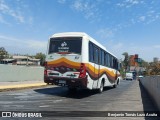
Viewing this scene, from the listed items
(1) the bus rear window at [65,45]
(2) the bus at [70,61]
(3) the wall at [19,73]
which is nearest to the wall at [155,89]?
(2) the bus at [70,61]

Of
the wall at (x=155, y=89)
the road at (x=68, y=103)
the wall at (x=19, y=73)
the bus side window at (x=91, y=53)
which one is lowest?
the road at (x=68, y=103)

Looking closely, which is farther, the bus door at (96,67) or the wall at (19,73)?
the wall at (19,73)

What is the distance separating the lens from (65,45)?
1766cm

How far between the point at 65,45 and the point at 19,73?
16929mm

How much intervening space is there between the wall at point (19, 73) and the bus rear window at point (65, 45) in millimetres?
13210

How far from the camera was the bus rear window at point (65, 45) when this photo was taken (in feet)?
56.7

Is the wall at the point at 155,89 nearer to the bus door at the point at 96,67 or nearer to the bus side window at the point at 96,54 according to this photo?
the bus door at the point at 96,67

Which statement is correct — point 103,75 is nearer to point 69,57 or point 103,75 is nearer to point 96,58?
point 96,58

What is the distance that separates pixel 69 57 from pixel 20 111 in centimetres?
705

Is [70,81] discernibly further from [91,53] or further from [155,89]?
[155,89]

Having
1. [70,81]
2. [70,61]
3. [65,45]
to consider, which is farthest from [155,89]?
[65,45]

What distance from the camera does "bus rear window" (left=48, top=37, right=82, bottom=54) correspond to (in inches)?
681

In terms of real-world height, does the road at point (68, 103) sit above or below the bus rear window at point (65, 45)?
below

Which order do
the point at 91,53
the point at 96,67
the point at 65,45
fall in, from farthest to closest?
the point at 96,67, the point at 91,53, the point at 65,45
